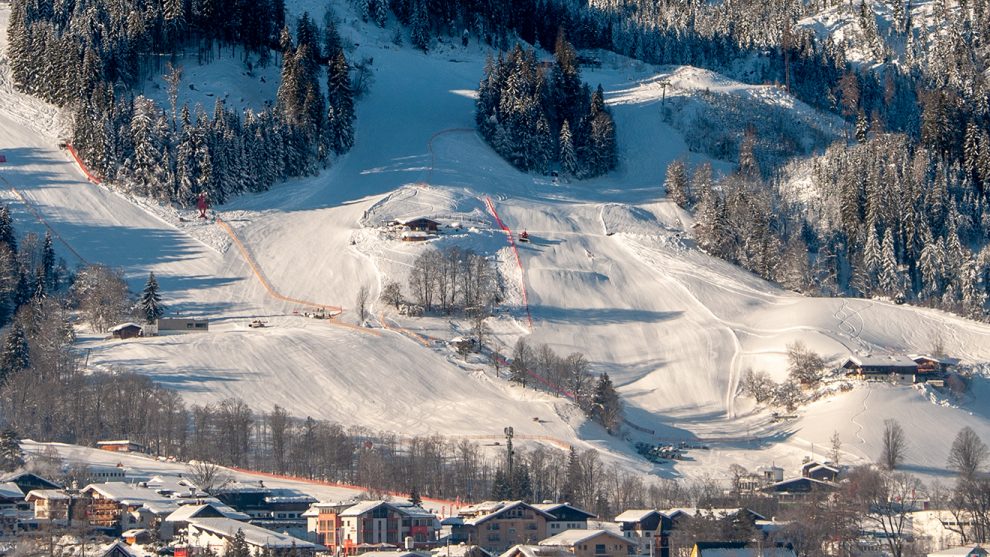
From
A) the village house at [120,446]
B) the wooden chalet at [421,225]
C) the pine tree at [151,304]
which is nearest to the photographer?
the village house at [120,446]

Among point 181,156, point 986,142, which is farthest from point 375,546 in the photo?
point 986,142

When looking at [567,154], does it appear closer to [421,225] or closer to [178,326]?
[421,225]

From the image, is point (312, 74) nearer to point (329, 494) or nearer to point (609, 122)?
point (609, 122)

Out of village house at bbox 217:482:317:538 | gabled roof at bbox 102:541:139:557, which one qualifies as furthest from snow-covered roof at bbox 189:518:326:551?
village house at bbox 217:482:317:538

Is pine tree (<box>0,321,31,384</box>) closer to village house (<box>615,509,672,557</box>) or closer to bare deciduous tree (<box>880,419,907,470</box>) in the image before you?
village house (<box>615,509,672,557</box>)

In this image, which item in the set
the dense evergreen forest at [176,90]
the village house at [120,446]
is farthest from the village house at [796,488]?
the dense evergreen forest at [176,90]

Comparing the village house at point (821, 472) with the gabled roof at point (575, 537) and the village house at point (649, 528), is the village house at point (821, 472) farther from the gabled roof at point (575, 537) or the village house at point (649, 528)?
the gabled roof at point (575, 537)

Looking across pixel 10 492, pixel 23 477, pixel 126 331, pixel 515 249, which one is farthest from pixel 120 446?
pixel 515 249
